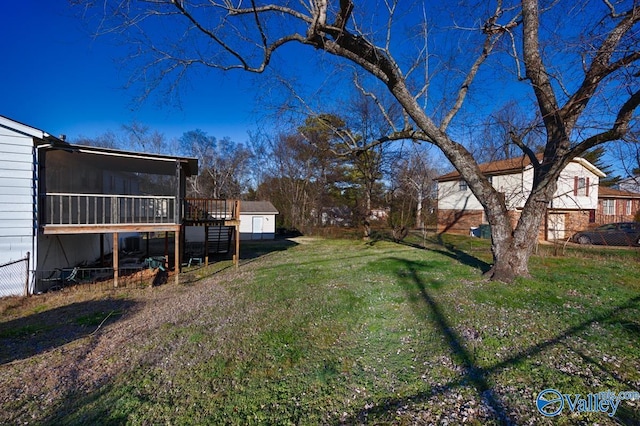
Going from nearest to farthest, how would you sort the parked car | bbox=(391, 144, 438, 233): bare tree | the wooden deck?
the wooden deck
the parked car
bbox=(391, 144, 438, 233): bare tree

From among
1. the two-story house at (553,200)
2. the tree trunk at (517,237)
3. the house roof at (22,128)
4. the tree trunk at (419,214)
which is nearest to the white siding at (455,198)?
the two-story house at (553,200)

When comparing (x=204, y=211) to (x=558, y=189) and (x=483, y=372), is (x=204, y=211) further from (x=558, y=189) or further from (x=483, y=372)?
(x=558, y=189)

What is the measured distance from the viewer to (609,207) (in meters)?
23.0

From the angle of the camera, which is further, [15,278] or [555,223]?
[555,223]

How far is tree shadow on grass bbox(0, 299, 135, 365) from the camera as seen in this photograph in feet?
14.8

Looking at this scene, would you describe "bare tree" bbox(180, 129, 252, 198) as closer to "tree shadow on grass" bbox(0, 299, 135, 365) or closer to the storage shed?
the storage shed

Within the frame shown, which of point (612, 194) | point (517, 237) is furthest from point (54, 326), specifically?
point (612, 194)

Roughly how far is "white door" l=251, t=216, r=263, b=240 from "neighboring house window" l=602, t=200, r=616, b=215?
26680mm

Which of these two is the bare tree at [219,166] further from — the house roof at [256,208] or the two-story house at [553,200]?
the two-story house at [553,200]

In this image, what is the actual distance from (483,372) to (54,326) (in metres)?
7.11

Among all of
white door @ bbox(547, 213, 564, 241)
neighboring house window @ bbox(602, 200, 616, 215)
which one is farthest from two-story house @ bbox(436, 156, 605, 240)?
neighboring house window @ bbox(602, 200, 616, 215)

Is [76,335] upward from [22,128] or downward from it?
downward

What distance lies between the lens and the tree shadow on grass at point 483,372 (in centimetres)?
256

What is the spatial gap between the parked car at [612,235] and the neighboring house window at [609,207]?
865 cm
